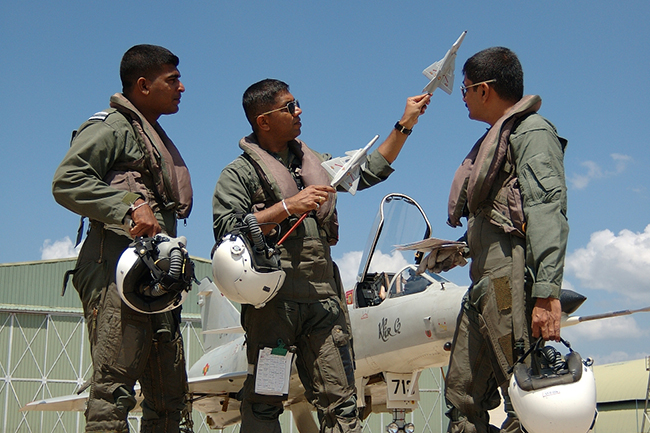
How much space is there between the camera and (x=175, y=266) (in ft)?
12.5

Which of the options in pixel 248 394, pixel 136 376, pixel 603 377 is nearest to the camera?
pixel 136 376

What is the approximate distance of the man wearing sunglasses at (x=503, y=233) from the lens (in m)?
3.64

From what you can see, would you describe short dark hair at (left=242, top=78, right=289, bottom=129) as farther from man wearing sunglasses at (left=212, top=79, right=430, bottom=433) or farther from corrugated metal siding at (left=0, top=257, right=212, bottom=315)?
corrugated metal siding at (left=0, top=257, right=212, bottom=315)

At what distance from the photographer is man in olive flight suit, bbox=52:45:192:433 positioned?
13.0 feet

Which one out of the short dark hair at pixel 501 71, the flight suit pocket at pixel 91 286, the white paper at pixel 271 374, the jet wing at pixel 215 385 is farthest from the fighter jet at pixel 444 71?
the jet wing at pixel 215 385

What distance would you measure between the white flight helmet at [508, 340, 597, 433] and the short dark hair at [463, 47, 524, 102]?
1.68 metres

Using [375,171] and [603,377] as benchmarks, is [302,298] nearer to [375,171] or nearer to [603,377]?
[375,171]

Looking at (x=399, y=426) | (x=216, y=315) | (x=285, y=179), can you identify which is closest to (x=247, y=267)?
(x=285, y=179)

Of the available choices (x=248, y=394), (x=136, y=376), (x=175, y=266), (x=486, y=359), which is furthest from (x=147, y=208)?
(x=486, y=359)

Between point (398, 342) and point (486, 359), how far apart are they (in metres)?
4.15

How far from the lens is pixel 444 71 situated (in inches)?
184

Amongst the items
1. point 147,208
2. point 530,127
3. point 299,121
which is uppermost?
point 299,121

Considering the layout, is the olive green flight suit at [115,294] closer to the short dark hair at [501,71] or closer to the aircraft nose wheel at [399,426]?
the short dark hair at [501,71]

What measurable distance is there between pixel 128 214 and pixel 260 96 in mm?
1529
